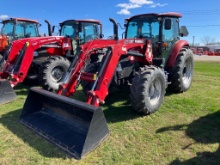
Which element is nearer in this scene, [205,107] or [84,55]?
[84,55]

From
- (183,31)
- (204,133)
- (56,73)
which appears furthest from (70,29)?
(204,133)

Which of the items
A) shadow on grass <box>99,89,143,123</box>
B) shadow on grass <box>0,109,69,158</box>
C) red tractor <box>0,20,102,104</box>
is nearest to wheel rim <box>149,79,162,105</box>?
shadow on grass <box>99,89,143,123</box>

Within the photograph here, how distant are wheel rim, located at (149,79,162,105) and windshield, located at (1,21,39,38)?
7040 mm

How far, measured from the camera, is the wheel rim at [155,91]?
198 inches

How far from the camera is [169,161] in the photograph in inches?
132

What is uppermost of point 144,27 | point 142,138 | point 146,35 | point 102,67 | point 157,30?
point 144,27

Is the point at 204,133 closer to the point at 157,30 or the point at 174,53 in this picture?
the point at 174,53

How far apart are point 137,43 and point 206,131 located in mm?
2440

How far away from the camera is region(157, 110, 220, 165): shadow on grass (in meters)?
3.36

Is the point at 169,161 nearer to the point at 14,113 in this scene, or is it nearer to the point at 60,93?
the point at 60,93

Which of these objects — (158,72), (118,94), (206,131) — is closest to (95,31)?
(118,94)

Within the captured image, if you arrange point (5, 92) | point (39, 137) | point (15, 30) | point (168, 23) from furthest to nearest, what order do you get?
1. point (15, 30)
2. point (5, 92)
3. point (168, 23)
4. point (39, 137)

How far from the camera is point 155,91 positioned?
5.14 meters

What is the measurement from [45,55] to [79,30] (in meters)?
1.57
